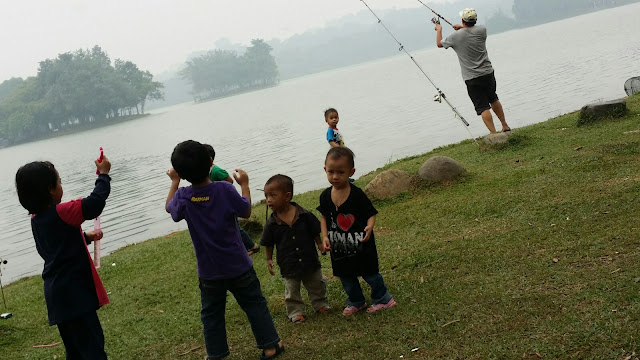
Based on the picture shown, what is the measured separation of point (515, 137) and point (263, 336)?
7.03m

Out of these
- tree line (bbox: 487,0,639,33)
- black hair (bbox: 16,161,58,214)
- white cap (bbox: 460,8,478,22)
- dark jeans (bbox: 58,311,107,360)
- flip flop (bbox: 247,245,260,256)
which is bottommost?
flip flop (bbox: 247,245,260,256)

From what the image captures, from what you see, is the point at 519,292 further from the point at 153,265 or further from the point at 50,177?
the point at 153,265

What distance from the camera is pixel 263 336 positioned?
470cm

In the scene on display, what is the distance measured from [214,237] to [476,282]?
7.12 feet

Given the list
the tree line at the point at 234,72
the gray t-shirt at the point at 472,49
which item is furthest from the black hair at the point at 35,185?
the tree line at the point at 234,72

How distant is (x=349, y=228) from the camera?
510cm

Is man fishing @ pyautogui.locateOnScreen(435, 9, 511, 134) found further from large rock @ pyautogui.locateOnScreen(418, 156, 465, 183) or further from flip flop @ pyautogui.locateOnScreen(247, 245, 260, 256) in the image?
flip flop @ pyautogui.locateOnScreen(247, 245, 260, 256)

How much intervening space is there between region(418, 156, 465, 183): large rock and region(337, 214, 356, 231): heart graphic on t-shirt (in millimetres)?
4328

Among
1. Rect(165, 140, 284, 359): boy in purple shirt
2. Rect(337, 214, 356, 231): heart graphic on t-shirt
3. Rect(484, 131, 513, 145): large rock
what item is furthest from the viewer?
Rect(484, 131, 513, 145): large rock

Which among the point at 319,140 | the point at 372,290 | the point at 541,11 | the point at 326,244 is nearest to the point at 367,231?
the point at 326,244

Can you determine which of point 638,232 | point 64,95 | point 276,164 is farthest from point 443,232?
point 64,95

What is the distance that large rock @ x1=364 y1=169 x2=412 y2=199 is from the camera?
30.3 feet

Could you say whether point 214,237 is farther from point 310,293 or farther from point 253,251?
point 253,251

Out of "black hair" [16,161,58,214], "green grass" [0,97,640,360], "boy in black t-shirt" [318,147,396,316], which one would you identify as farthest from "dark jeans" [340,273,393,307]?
"black hair" [16,161,58,214]
